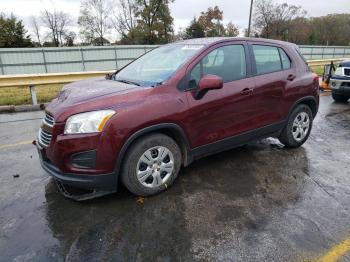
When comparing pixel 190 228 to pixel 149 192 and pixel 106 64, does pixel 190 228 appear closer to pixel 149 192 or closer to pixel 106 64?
pixel 149 192

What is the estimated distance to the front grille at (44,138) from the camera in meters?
3.13

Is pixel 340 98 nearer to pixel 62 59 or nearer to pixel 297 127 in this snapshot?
pixel 297 127

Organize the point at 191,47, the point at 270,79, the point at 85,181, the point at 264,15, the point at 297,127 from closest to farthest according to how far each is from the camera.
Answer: the point at 85,181 → the point at 191,47 → the point at 270,79 → the point at 297,127 → the point at 264,15

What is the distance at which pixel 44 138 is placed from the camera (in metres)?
3.24

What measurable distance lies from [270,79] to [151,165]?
2.15m

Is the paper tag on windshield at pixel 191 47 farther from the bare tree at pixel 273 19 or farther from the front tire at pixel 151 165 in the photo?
the bare tree at pixel 273 19

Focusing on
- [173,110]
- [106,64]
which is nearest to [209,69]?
[173,110]

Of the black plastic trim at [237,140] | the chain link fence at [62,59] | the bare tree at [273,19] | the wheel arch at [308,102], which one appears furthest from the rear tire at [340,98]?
the bare tree at [273,19]

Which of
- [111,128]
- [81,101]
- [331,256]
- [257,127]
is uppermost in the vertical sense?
[81,101]

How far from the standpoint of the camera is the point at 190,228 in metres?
2.91

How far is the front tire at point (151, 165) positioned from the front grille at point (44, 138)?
2.68 feet

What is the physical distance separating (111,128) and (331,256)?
227 cm

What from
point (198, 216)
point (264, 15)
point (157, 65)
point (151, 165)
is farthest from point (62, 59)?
point (264, 15)

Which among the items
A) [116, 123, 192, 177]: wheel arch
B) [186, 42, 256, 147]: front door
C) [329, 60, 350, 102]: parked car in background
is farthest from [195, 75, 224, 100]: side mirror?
[329, 60, 350, 102]: parked car in background
